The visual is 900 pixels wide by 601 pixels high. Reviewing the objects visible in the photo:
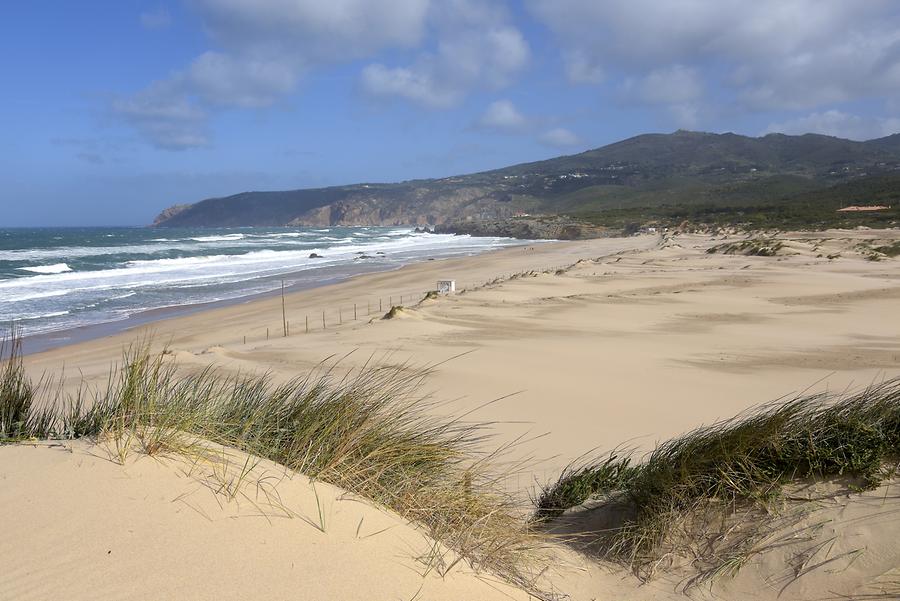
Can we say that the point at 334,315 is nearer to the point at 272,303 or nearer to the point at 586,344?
the point at 272,303

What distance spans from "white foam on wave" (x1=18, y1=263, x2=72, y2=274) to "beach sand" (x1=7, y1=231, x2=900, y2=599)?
2225 cm

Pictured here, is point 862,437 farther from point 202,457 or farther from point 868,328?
point 868,328

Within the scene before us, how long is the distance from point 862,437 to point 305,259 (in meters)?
51.0

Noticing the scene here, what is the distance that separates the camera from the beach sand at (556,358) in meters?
2.83

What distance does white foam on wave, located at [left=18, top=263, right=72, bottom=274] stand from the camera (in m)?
40.5

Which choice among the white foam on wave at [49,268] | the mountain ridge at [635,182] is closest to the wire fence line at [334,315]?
the white foam on wave at [49,268]

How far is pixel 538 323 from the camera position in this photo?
1639 centimetres

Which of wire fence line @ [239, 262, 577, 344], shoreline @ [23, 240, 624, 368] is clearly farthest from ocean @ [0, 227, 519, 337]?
wire fence line @ [239, 262, 577, 344]

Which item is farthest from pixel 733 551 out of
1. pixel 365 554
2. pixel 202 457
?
pixel 202 457

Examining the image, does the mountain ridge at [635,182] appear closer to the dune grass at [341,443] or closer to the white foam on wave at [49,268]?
the white foam on wave at [49,268]

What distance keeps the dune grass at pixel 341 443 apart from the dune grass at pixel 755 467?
625mm

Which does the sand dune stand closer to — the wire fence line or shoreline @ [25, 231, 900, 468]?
shoreline @ [25, 231, 900, 468]

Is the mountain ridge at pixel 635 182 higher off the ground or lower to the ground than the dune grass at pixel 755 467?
higher

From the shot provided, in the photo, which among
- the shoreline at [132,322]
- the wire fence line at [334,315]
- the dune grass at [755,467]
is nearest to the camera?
the dune grass at [755,467]
